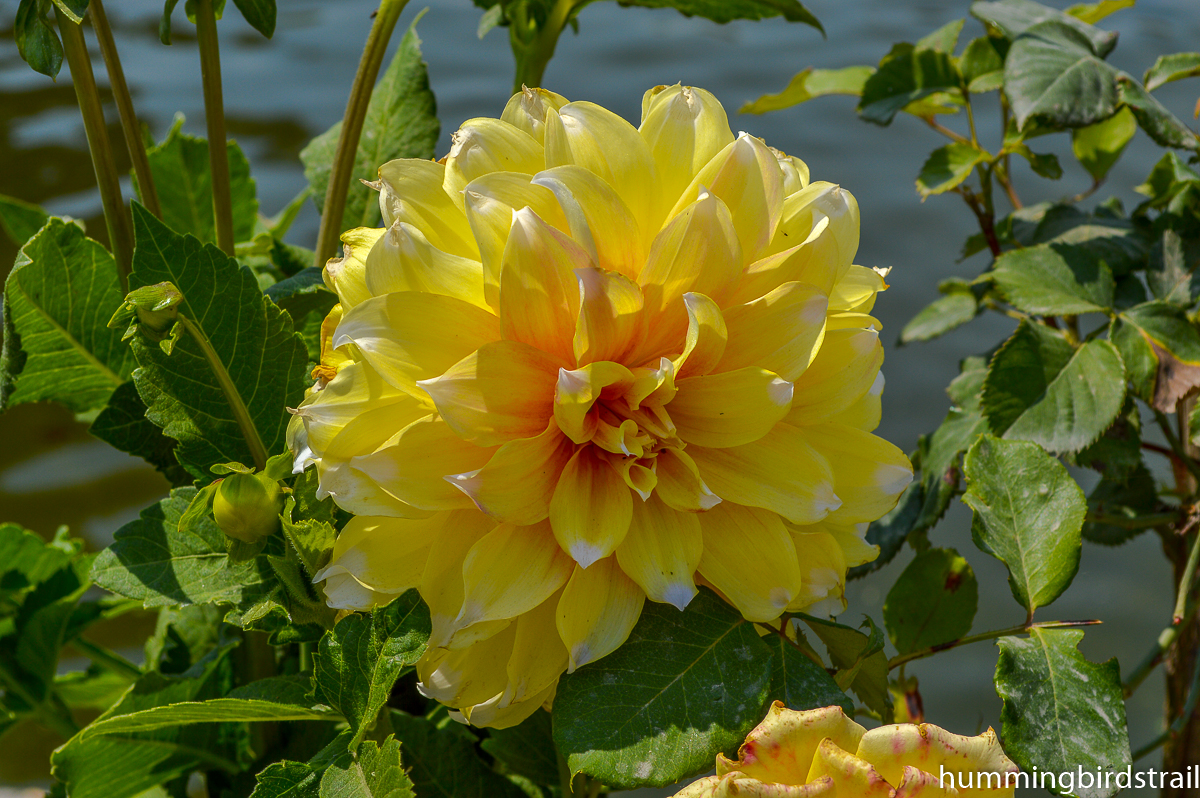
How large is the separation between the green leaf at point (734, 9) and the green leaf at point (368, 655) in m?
0.44

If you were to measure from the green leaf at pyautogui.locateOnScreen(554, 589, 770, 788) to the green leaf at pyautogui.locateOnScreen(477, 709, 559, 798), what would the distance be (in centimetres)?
15

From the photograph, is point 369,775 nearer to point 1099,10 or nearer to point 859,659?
point 859,659

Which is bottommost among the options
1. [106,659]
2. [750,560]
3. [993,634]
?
[106,659]

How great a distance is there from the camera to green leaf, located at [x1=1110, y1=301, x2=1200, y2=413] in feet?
1.96

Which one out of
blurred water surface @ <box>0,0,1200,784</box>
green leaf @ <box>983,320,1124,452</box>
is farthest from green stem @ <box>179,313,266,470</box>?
blurred water surface @ <box>0,0,1200,784</box>

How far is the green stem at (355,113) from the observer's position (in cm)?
51

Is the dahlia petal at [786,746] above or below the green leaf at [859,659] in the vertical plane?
above

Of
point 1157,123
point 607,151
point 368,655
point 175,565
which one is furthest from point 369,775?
point 1157,123

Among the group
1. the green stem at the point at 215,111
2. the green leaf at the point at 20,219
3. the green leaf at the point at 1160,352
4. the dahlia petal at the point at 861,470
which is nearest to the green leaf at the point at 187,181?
the green leaf at the point at 20,219

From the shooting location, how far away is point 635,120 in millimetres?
1253

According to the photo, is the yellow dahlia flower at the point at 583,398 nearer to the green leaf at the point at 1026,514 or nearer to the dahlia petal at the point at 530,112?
the dahlia petal at the point at 530,112

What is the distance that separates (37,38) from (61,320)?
177 mm

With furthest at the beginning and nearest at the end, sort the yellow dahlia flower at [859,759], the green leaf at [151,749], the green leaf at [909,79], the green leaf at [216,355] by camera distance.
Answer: the green leaf at [909,79] → the green leaf at [151,749] → the green leaf at [216,355] → the yellow dahlia flower at [859,759]

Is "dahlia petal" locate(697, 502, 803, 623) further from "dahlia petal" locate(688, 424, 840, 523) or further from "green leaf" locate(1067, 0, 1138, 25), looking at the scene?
"green leaf" locate(1067, 0, 1138, 25)
